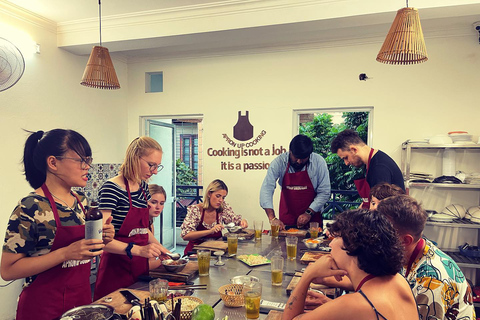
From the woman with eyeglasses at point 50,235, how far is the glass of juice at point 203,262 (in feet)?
2.02

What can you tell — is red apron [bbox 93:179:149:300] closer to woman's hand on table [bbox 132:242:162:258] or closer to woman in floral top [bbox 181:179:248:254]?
woman's hand on table [bbox 132:242:162:258]

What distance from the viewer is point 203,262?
2.06 metres

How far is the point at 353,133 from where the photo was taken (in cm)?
320

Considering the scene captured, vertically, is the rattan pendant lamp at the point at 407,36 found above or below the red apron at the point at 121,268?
above

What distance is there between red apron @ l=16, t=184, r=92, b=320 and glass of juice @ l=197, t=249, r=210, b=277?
0.66 meters

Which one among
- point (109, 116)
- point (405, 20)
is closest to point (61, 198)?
point (405, 20)

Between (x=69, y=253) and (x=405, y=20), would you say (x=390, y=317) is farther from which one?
(x=405, y=20)

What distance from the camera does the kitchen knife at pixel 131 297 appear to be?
5.30 feet

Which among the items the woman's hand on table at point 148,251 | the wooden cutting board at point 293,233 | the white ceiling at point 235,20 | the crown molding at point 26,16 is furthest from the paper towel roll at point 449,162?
the crown molding at point 26,16

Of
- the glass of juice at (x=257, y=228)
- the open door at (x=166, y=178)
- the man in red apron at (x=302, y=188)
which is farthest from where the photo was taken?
the open door at (x=166, y=178)

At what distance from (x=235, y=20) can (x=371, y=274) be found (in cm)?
309

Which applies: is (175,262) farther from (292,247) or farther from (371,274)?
(371,274)

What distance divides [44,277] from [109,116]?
12.3 ft

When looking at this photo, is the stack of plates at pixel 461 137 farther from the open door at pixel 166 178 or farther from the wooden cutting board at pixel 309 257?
the open door at pixel 166 178
